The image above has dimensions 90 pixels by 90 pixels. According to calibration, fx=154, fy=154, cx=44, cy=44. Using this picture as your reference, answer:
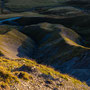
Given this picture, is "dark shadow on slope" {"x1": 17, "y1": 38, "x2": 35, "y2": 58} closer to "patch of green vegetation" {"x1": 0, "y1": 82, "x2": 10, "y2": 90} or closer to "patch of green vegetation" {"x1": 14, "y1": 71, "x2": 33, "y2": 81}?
"patch of green vegetation" {"x1": 14, "y1": 71, "x2": 33, "y2": 81}

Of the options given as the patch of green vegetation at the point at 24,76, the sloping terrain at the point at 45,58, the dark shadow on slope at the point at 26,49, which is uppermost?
the patch of green vegetation at the point at 24,76

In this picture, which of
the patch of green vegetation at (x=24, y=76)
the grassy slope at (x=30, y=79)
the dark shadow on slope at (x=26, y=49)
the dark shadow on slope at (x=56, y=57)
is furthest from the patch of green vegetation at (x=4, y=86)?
the dark shadow on slope at (x=26, y=49)

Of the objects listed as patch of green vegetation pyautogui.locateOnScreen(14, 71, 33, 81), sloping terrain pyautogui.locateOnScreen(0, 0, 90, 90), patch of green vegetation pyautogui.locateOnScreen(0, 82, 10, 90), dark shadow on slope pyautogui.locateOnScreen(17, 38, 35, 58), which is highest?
patch of green vegetation pyautogui.locateOnScreen(0, 82, 10, 90)

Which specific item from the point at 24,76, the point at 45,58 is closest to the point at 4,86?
the point at 24,76

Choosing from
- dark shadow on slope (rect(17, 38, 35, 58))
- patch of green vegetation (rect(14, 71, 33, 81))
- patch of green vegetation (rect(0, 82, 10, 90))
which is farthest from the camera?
dark shadow on slope (rect(17, 38, 35, 58))

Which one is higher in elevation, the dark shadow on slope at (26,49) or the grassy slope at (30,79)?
the grassy slope at (30,79)

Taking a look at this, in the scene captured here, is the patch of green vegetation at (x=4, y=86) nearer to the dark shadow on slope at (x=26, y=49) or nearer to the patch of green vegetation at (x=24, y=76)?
the patch of green vegetation at (x=24, y=76)

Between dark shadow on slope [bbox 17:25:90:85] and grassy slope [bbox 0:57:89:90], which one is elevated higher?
grassy slope [bbox 0:57:89:90]

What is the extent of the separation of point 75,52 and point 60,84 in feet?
118

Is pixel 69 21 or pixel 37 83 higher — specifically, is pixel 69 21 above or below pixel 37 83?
below

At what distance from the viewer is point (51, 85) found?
19812mm

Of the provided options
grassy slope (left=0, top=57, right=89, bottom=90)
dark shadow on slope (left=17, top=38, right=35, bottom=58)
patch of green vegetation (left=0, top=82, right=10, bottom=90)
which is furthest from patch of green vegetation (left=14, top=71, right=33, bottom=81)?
dark shadow on slope (left=17, top=38, right=35, bottom=58)

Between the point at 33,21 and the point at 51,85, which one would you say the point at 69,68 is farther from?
the point at 33,21

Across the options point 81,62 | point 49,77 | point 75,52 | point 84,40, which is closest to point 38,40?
point 84,40
